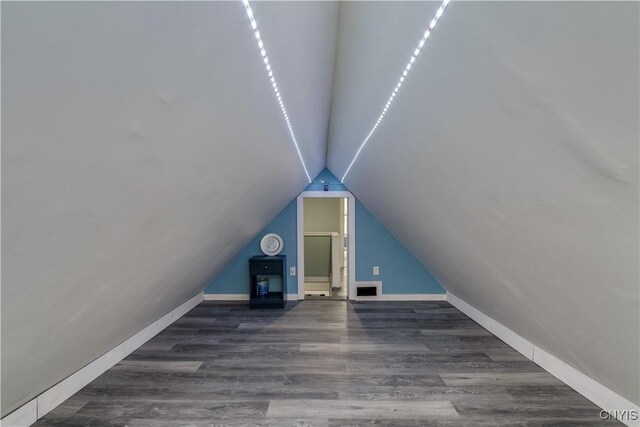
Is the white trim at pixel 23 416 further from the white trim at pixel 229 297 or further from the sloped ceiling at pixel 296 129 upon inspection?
the white trim at pixel 229 297

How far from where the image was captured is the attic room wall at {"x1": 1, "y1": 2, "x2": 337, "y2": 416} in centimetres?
61

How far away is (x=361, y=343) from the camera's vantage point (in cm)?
293

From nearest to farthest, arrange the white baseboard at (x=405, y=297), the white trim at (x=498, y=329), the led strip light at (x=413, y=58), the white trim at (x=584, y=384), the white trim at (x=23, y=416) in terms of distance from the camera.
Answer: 1. the led strip light at (x=413, y=58)
2. the white trim at (x=23, y=416)
3. the white trim at (x=584, y=384)
4. the white trim at (x=498, y=329)
5. the white baseboard at (x=405, y=297)

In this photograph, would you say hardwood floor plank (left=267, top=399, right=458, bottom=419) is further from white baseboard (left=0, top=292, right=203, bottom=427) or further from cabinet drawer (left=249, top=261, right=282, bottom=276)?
cabinet drawer (left=249, top=261, right=282, bottom=276)

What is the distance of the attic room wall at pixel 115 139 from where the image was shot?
61 centimetres

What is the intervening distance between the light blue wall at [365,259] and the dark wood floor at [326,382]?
1038 mm

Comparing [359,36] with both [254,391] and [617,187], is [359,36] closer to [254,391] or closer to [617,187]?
[617,187]

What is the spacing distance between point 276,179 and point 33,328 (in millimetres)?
1818

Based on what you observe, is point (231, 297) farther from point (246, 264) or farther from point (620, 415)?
point (620, 415)

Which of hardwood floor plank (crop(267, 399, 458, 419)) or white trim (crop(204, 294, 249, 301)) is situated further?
white trim (crop(204, 294, 249, 301))

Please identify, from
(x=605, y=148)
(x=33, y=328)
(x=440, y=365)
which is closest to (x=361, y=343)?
(x=440, y=365)

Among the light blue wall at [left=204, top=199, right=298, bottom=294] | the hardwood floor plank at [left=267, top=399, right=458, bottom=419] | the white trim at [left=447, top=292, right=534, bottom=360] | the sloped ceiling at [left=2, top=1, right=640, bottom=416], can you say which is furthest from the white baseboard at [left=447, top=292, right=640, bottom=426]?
the light blue wall at [left=204, top=199, right=298, bottom=294]

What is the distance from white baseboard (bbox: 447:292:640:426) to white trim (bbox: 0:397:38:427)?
3422 mm

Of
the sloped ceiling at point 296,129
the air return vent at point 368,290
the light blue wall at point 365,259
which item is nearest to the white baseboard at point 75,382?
the sloped ceiling at point 296,129
